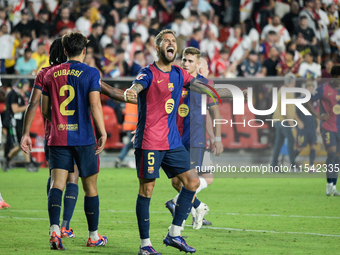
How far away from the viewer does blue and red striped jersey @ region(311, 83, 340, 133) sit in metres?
10.9

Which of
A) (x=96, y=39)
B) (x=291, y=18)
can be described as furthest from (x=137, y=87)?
(x=291, y=18)

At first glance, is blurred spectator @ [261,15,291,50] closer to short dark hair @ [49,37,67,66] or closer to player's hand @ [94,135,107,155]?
short dark hair @ [49,37,67,66]

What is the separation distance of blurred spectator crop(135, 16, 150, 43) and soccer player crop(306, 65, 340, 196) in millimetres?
8876

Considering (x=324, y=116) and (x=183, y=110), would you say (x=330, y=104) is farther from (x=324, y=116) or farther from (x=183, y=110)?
(x=183, y=110)

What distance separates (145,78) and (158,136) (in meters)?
0.60

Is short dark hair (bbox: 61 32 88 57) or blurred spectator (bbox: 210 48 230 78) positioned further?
blurred spectator (bbox: 210 48 230 78)

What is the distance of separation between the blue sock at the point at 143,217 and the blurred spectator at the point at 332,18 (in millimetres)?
15869

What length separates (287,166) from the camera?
1505 cm

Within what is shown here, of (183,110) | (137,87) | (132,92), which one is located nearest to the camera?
(132,92)

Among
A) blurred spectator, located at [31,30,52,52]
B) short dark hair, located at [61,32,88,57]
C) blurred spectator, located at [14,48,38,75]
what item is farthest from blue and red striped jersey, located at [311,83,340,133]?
blurred spectator, located at [31,30,52,52]

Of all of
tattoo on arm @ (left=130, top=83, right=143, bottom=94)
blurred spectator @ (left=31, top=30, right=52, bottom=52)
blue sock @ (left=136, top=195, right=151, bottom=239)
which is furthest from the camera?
blurred spectator @ (left=31, top=30, right=52, bottom=52)

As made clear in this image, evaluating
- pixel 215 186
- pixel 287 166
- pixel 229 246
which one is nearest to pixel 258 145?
pixel 287 166

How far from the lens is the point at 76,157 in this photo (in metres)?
6.07

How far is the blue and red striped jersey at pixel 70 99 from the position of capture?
235 inches
